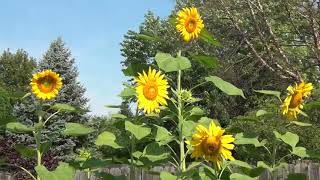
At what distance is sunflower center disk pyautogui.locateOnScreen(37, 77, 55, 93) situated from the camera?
3188 mm

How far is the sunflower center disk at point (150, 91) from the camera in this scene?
2.86 metres

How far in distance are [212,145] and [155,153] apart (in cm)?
47

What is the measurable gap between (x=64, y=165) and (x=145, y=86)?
612 millimetres

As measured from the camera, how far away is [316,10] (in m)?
18.2

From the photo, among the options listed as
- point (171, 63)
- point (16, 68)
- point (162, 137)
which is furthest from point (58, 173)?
point (16, 68)

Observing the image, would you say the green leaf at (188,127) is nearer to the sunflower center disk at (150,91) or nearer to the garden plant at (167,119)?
the garden plant at (167,119)

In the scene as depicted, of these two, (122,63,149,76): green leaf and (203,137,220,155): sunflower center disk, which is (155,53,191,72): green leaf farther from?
(203,137,220,155): sunflower center disk

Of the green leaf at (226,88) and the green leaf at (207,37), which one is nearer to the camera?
the green leaf at (226,88)

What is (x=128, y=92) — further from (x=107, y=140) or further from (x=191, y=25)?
(x=191, y=25)

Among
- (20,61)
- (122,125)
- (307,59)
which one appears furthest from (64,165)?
(20,61)

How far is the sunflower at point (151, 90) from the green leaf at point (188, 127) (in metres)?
0.15

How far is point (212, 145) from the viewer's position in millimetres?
2514

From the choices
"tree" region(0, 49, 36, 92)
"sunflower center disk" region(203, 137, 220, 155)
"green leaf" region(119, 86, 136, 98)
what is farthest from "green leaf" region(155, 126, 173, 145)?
"tree" region(0, 49, 36, 92)

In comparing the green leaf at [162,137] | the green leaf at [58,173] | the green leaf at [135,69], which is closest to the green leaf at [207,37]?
the green leaf at [135,69]
